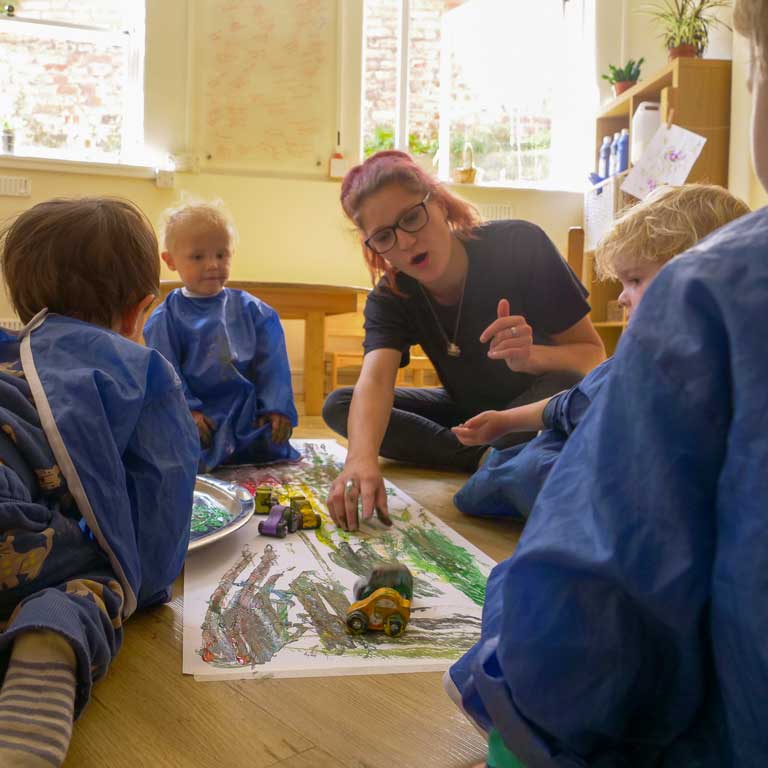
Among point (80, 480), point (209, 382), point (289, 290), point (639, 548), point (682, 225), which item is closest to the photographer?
point (639, 548)

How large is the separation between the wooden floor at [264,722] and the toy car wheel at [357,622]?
109 mm

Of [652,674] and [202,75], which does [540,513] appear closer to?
[652,674]

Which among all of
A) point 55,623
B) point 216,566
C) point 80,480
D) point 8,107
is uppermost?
point 8,107

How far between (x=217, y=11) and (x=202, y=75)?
1.15 feet

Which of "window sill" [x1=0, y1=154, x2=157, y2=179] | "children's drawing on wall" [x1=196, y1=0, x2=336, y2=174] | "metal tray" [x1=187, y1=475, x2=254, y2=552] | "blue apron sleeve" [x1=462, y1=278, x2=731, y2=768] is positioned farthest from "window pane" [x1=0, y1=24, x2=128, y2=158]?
"blue apron sleeve" [x1=462, y1=278, x2=731, y2=768]

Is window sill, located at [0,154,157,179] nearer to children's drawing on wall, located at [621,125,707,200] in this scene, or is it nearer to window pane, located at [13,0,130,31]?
window pane, located at [13,0,130,31]

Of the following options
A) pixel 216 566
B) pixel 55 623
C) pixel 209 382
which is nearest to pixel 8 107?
pixel 209 382

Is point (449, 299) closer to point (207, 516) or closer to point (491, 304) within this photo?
point (491, 304)

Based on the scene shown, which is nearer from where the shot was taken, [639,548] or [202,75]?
[639,548]

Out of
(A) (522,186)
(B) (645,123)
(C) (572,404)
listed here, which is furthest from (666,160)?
(C) (572,404)

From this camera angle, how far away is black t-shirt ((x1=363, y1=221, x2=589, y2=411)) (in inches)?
69.4

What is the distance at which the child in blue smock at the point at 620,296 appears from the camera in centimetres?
114

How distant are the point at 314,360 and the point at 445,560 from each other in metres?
2.07

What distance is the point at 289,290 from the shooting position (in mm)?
3189
